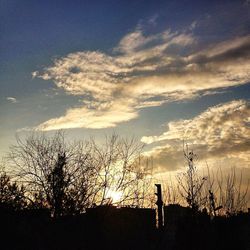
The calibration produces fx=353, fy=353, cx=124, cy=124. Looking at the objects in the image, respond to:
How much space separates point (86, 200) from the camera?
25594 mm

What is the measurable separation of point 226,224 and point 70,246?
849 cm

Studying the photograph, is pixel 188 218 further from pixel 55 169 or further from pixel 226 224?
pixel 55 169

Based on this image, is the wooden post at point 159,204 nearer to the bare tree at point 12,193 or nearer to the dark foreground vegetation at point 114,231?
the dark foreground vegetation at point 114,231

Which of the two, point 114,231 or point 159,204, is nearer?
point 114,231

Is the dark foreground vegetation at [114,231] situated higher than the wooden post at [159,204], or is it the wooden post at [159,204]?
the wooden post at [159,204]

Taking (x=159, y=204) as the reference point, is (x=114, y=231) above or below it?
below

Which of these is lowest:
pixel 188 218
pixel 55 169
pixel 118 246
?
pixel 118 246

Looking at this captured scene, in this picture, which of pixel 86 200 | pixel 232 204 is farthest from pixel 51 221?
pixel 232 204

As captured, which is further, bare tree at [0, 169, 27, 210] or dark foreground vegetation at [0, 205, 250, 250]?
bare tree at [0, 169, 27, 210]

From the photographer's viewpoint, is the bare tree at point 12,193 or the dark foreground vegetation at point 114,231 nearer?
the dark foreground vegetation at point 114,231

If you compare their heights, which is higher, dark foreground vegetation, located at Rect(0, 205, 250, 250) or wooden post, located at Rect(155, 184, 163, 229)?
wooden post, located at Rect(155, 184, 163, 229)

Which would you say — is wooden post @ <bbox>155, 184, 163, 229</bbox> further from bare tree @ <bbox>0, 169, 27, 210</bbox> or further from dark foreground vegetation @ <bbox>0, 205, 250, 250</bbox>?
bare tree @ <bbox>0, 169, 27, 210</bbox>

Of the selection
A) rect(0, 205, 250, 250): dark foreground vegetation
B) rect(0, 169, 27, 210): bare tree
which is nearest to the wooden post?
rect(0, 205, 250, 250): dark foreground vegetation

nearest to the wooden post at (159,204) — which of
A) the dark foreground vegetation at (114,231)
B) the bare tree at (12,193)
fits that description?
the dark foreground vegetation at (114,231)
